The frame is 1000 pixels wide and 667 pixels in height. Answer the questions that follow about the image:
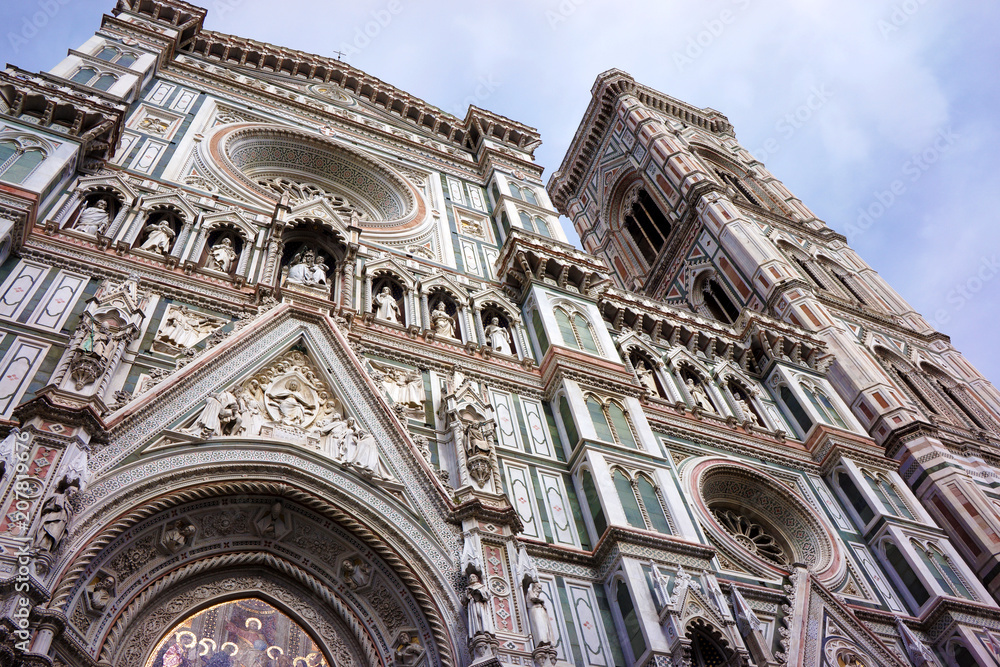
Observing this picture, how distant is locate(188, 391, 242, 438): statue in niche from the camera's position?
7.97 meters

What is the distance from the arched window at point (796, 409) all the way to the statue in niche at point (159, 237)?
33.2ft

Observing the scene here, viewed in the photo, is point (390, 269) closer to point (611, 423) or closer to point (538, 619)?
point (611, 423)

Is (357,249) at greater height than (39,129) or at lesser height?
lesser

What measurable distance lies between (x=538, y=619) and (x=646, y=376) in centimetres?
679

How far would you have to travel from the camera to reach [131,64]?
1431 centimetres

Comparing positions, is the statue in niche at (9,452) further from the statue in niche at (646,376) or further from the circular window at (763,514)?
the statue in niche at (646,376)

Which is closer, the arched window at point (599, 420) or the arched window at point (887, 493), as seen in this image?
the arched window at point (599, 420)

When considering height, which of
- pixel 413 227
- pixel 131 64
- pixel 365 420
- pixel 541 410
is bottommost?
pixel 365 420

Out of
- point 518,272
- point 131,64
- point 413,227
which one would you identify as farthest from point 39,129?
point 518,272

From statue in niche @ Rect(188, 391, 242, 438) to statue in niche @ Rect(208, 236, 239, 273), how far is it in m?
2.83

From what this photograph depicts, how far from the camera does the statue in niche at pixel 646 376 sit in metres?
13.2

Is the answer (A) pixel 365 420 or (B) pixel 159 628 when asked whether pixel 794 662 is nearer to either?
(A) pixel 365 420

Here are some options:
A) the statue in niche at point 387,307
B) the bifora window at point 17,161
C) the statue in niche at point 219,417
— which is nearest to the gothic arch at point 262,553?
the statue in niche at point 219,417

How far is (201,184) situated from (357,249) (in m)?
2.69
